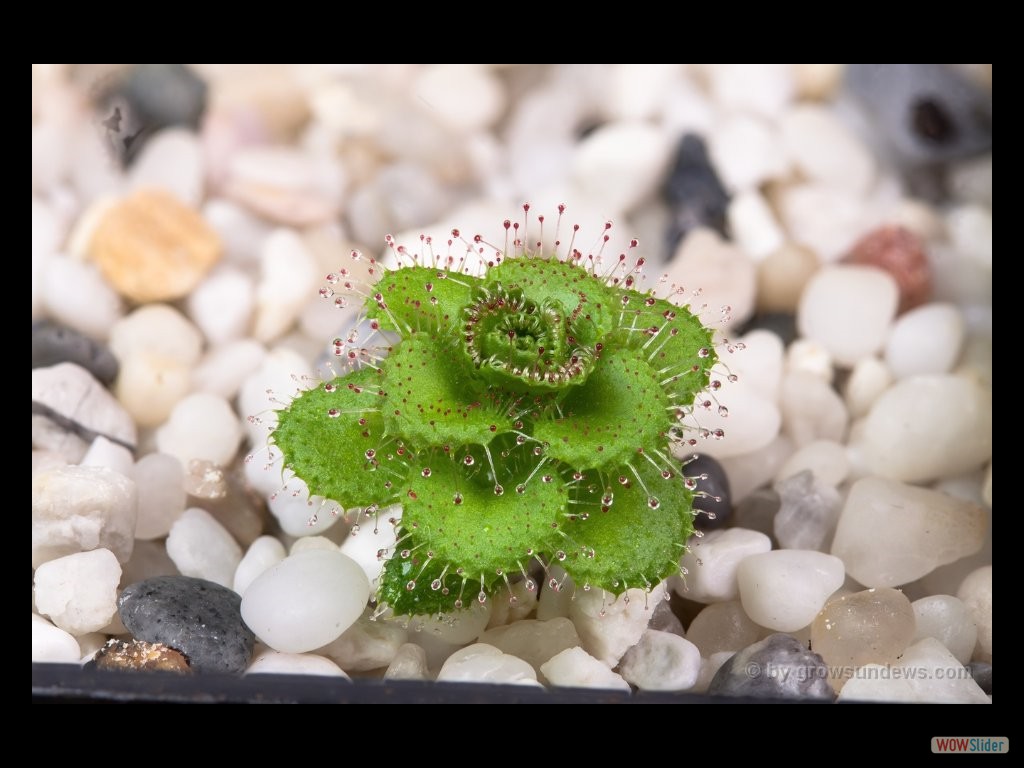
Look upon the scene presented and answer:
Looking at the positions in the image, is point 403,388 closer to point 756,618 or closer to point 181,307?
point 756,618

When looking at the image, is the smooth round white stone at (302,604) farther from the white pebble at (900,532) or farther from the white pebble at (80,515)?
the white pebble at (900,532)

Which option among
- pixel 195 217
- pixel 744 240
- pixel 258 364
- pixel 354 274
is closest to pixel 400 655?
pixel 258 364

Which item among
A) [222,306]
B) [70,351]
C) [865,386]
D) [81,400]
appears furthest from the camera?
[222,306]

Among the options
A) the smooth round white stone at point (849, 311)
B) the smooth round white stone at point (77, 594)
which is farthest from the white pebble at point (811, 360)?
the smooth round white stone at point (77, 594)

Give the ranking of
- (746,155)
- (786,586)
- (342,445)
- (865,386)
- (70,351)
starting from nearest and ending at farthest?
1. (342,445)
2. (786,586)
3. (70,351)
4. (865,386)
5. (746,155)

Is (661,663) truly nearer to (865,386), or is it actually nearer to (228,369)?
(865,386)

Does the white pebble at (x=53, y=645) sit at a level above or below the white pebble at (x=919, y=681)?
above

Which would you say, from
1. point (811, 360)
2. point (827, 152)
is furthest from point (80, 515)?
point (827, 152)
